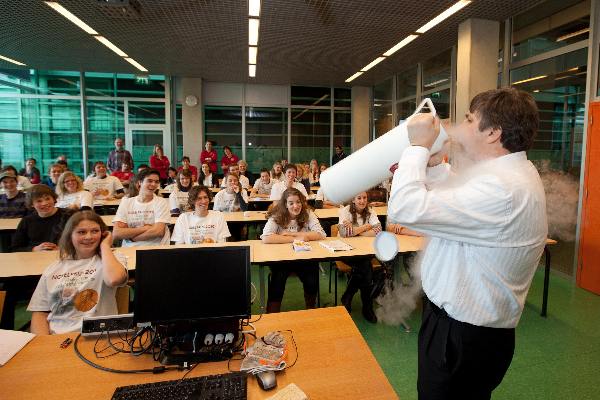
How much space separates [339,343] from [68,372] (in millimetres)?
1107

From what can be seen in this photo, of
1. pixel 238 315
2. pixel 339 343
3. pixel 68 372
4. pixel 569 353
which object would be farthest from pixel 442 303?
pixel 569 353

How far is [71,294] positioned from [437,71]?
7.38 metres

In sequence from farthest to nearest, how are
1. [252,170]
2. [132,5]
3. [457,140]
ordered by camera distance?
1. [252,170]
2. [132,5]
3. [457,140]

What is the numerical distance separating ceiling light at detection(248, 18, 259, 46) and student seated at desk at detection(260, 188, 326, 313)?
10.8 feet

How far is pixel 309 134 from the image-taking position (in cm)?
1111

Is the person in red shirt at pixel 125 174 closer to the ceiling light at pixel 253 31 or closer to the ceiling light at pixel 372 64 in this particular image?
the ceiling light at pixel 253 31

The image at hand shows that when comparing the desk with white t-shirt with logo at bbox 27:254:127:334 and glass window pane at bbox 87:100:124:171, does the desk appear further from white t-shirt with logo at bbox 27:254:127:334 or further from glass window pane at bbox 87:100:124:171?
glass window pane at bbox 87:100:124:171

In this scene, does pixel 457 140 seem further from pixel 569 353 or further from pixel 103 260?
pixel 569 353

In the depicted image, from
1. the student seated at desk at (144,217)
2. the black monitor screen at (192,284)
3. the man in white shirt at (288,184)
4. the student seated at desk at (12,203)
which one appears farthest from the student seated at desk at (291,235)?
the student seated at desk at (12,203)

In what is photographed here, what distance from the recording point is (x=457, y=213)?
3.24 ft

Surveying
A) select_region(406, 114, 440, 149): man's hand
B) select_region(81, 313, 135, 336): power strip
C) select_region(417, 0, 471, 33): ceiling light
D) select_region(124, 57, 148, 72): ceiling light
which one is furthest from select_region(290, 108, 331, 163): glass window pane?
select_region(406, 114, 440, 149): man's hand

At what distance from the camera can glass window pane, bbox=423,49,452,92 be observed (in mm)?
6809

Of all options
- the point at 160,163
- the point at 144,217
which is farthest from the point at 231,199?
the point at 160,163

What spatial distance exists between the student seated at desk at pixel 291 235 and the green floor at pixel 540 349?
39cm
